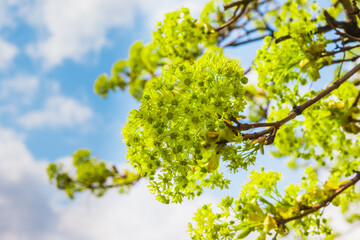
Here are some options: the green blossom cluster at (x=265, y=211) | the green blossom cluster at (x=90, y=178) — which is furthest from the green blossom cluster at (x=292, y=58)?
the green blossom cluster at (x=90, y=178)

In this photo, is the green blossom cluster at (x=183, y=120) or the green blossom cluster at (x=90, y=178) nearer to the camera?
the green blossom cluster at (x=183, y=120)

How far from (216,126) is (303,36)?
1319mm

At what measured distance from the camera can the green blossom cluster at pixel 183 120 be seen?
4.34 ft

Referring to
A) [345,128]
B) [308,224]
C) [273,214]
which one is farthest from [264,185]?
[345,128]

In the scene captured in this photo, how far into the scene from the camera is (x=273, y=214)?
1823mm

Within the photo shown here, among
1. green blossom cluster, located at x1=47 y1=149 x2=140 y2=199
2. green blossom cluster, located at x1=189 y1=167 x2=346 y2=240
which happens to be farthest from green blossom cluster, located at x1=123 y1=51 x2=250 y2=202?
green blossom cluster, located at x1=47 y1=149 x2=140 y2=199

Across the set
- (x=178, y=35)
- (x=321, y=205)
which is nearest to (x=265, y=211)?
(x=321, y=205)

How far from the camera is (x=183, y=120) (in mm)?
1333

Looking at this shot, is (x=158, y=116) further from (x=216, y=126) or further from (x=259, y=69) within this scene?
(x=259, y=69)

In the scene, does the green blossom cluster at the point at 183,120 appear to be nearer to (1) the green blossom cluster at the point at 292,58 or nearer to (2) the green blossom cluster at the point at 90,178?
(1) the green blossom cluster at the point at 292,58

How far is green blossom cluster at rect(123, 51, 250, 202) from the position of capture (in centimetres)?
132

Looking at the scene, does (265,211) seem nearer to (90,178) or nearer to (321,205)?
(321,205)

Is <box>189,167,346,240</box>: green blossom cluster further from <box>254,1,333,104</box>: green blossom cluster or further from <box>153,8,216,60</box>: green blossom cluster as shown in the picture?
<box>153,8,216,60</box>: green blossom cluster

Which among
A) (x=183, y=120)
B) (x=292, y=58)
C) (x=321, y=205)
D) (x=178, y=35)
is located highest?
(x=178, y=35)
